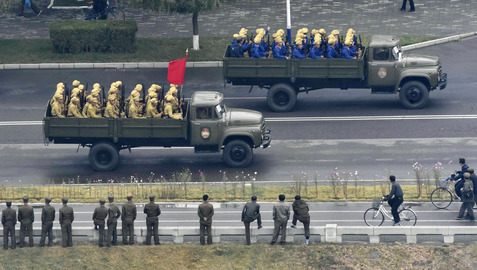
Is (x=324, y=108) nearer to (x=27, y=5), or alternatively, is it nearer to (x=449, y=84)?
(x=449, y=84)

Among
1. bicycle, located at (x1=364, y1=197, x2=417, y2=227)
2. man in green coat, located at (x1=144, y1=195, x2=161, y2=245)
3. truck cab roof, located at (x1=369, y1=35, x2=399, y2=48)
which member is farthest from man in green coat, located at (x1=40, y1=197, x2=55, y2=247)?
truck cab roof, located at (x1=369, y1=35, x2=399, y2=48)

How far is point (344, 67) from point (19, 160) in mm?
10594

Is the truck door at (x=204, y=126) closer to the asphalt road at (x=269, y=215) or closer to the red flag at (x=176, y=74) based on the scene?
the red flag at (x=176, y=74)

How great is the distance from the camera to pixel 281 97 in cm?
3831

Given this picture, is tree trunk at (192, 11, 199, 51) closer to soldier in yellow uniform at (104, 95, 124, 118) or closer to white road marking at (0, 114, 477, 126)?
white road marking at (0, 114, 477, 126)

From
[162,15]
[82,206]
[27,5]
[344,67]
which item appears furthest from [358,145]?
[27,5]

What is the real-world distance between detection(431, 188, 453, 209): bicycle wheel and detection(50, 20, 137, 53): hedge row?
17.6 m

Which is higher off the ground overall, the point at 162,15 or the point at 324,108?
the point at 162,15

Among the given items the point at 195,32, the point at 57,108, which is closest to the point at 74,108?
the point at 57,108

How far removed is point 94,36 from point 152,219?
57.9 ft

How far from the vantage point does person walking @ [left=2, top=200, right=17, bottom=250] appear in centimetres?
2775

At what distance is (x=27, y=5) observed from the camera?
163 feet

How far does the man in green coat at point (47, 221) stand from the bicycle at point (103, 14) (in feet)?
64.3

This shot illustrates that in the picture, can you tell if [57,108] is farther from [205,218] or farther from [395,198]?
[395,198]
